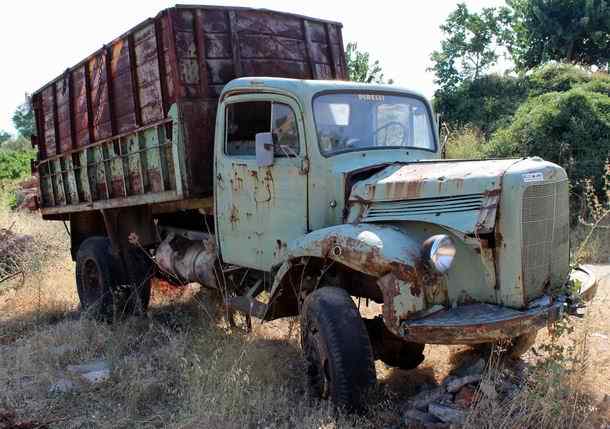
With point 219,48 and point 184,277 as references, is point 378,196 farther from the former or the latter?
point 184,277

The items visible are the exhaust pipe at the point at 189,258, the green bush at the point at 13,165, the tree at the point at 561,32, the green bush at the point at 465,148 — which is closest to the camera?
the exhaust pipe at the point at 189,258

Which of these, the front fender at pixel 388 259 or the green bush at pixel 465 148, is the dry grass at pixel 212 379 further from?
the green bush at pixel 465 148

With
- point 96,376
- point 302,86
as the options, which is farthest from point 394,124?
point 96,376

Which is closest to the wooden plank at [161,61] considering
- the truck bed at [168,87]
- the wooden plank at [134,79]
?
the truck bed at [168,87]

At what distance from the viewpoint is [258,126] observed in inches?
214

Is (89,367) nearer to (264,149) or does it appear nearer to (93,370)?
(93,370)

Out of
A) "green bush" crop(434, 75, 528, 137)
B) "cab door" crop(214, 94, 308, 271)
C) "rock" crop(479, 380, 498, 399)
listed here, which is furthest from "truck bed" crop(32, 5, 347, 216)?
"green bush" crop(434, 75, 528, 137)

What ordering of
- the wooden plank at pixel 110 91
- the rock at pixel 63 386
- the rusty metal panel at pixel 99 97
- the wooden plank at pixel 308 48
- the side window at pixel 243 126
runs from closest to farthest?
the rock at pixel 63 386 < the side window at pixel 243 126 < the wooden plank at pixel 308 48 < the wooden plank at pixel 110 91 < the rusty metal panel at pixel 99 97

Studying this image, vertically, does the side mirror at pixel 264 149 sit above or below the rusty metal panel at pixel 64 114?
below

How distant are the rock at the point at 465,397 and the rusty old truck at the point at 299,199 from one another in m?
0.43

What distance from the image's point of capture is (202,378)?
190 inches

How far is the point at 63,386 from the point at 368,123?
3.20 meters

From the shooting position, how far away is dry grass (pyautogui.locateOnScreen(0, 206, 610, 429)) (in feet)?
12.6

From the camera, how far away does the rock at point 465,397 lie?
A: 12.6 feet
